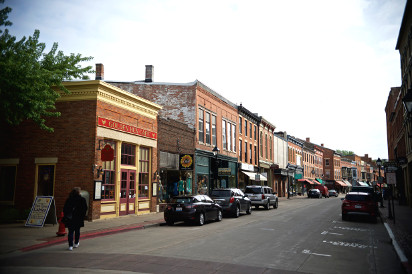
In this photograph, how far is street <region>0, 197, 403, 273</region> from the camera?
25.3ft

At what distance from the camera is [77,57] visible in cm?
1598

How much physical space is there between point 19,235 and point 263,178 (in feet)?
111

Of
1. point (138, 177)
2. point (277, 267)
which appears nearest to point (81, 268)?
point (277, 267)

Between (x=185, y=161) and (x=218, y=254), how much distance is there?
1636 cm

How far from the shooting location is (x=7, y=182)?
717 inches

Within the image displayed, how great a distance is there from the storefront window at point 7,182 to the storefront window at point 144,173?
6.84m

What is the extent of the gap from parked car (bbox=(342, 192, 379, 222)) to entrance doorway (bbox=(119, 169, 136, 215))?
12.0 meters

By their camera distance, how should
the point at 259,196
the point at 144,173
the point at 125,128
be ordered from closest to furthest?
1. the point at 125,128
2. the point at 144,173
3. the point at 259,196

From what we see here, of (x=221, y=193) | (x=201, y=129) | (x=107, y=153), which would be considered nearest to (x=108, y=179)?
(x=107, y=153)

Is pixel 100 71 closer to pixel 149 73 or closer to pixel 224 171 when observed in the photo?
pixel 149 73

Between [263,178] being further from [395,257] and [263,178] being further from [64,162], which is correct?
[395,257]

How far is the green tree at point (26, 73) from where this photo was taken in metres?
12.8

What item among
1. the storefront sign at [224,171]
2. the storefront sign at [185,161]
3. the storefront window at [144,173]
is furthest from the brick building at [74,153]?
the storefront sign at [224,171]

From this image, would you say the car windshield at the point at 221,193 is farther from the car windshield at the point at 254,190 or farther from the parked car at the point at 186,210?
the car windshield at the point at 254,190
